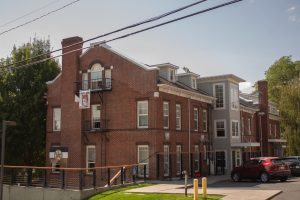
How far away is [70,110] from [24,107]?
5807 mm

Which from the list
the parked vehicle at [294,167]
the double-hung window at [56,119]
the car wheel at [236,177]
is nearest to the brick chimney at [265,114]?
the parked vehicle at [294,167]

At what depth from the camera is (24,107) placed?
3750 cm

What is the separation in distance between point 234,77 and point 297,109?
13388mm

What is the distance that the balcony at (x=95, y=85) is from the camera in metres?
32.8

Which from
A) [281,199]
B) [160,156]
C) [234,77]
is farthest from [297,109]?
[281,199]

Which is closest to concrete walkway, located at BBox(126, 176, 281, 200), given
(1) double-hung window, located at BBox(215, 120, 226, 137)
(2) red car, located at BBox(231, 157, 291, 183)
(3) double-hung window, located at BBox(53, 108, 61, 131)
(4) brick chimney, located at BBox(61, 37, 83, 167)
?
(2) red car, located at BBox(231, 157, 291, 183)

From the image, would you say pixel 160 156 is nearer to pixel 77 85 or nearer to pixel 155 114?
pixel 155 114

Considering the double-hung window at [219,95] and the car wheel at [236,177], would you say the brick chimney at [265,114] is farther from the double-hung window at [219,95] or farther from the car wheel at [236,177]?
the car wheel at [236,177]

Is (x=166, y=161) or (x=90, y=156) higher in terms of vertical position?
(x=90, y=156)

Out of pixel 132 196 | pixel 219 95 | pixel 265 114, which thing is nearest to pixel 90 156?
pixel 132 196

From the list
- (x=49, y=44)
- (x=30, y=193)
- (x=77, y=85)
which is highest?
(x=49, y=44)

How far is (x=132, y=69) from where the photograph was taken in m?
31.5

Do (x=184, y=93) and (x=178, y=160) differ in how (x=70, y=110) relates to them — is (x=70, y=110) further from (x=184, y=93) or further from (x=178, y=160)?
(x=178, y=160)

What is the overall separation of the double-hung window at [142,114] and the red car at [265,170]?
25.2ft
